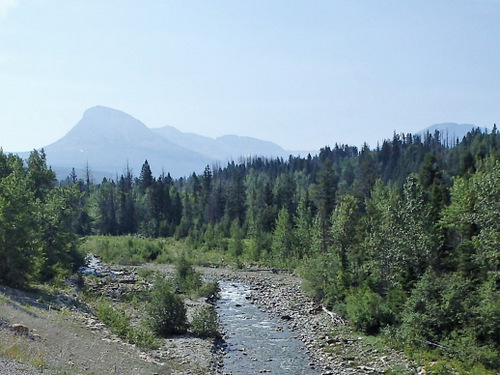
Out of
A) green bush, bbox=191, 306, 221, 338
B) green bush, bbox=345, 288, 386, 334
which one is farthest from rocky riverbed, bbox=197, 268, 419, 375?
green bush, bbox=191, 306, 221, 338

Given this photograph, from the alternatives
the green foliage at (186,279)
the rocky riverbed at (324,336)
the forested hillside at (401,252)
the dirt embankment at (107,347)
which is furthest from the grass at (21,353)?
the green foliage at (186,279)

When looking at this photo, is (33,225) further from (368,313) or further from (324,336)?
(368,313)

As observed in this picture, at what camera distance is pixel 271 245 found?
78.8 m

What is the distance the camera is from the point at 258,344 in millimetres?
33781

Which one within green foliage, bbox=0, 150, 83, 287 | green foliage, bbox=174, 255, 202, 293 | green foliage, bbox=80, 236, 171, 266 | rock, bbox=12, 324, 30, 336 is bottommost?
green foliage, bbox=80, 236, 171, 266

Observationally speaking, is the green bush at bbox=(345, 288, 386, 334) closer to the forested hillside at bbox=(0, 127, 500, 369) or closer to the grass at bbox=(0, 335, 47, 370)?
the forested hillside at bbox=(0, 127, 500, 369)

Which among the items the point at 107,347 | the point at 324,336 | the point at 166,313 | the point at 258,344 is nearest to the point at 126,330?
A: the point at 166,313

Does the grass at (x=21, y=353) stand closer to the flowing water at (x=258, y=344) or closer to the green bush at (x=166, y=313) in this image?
the flowing water at (x=258, y=344)

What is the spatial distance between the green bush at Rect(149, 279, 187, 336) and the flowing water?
3997mm

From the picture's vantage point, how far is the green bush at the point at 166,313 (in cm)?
3309

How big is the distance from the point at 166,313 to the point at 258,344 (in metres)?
7.20

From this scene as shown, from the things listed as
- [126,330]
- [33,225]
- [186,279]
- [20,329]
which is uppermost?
[33,225]

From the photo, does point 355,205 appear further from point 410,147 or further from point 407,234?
point 410,147

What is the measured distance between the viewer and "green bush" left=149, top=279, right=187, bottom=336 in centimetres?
3309
